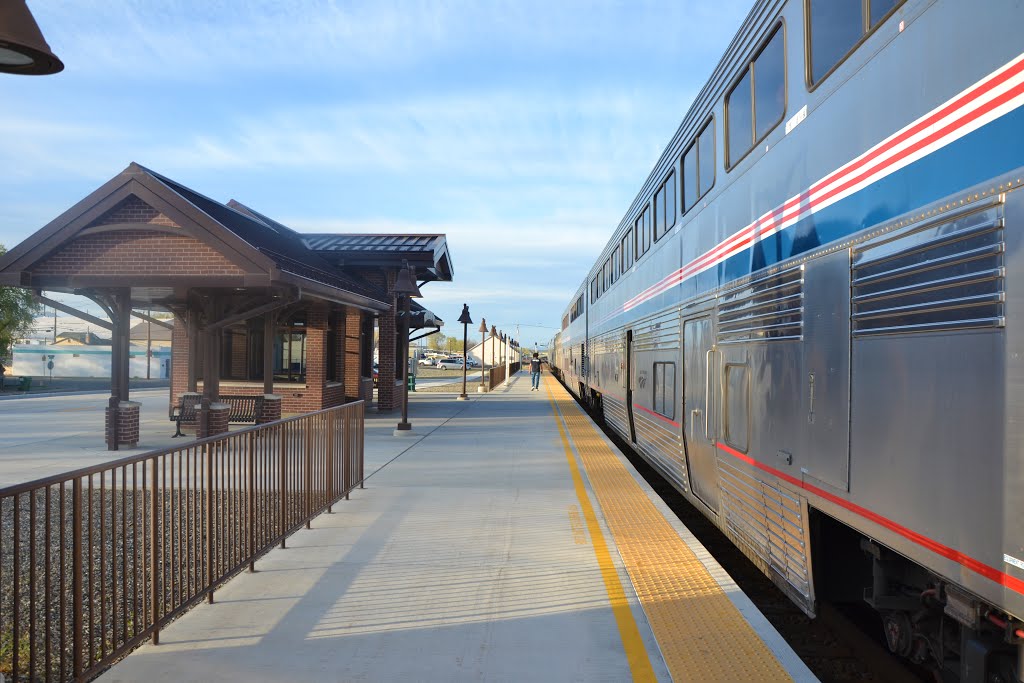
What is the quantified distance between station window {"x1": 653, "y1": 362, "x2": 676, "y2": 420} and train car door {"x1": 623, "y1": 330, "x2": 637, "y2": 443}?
2.39 meters

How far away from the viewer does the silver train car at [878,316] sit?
2.59 m

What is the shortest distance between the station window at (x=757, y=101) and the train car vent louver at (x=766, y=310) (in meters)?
1.00

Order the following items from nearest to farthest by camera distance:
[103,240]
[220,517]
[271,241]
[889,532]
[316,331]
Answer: [889,532] < [220,517] < [103,240] < [271,241] < [316,331]

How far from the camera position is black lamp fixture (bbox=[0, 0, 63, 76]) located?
2.92 metres

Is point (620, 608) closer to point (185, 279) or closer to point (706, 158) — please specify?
point (706, 158)

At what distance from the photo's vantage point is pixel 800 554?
427cm

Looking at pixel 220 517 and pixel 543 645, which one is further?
pixel 220 517

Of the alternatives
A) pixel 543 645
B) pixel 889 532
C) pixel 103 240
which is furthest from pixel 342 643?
pixel 103 240

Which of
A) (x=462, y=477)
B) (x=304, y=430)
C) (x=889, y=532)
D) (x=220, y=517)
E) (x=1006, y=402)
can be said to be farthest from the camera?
(x=462, y=477)

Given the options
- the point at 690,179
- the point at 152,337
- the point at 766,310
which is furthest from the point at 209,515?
the point at 152,337

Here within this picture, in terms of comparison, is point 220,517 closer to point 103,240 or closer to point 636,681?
point 636,681

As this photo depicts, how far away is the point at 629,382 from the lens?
11.5 metres

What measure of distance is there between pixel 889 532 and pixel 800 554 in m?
1.16

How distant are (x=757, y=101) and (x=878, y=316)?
2522mm
